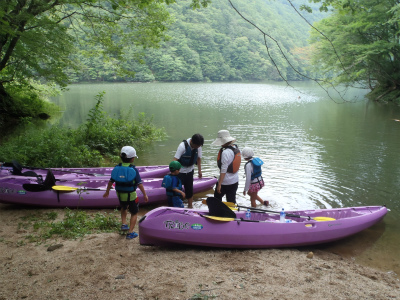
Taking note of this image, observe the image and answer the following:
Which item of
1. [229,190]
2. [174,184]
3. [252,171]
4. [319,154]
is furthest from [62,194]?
[319,154]

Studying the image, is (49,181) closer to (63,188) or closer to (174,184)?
(63,188)

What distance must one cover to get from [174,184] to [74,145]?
6010mm

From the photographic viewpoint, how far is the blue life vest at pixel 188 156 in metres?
5.79

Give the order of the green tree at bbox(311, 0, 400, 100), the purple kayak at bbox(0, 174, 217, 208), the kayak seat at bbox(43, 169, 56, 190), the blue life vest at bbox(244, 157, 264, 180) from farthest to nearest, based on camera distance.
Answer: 1. the green tree at bbox(311, 0, 400, 100)
2. the kayak seat at bbox(43, 169, 56, 190)
3. the purple kayak at bbox(0, 174, 217, 208)
4. the blue life vest at bbox(244, 157, 264, 180)

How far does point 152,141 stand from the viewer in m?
13.9

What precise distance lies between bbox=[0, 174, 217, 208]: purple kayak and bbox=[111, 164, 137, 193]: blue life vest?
66.9 inches

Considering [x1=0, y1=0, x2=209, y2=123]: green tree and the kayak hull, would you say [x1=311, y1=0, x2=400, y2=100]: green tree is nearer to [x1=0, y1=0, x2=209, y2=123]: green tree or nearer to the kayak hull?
[x1=0, y1=0, x2=209, y2=123]: green tree

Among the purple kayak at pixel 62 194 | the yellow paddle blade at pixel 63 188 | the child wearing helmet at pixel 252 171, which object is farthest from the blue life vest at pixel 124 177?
the child wearing helmet at pixel 252 171

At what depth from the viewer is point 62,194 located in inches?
257

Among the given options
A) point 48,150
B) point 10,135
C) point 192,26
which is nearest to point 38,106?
point 10,135

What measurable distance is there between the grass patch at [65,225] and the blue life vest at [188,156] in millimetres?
1542

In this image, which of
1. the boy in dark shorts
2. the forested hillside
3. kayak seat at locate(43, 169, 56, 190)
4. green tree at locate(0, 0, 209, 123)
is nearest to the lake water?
the boy in dark shorts

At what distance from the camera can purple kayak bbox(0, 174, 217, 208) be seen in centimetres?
637

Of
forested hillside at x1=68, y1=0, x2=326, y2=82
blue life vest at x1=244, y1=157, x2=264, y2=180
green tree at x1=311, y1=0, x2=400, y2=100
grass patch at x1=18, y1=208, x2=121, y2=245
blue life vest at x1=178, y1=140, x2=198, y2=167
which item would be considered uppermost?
forested hillside at x1=68, y1=0, x2=326, y2=82
